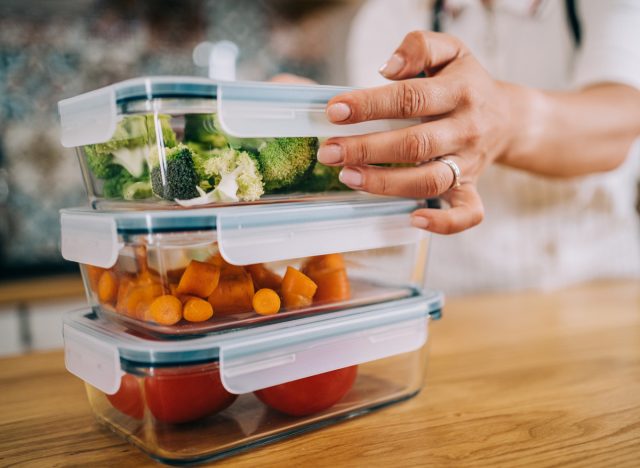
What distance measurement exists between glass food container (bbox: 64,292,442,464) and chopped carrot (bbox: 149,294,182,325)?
20 millimetres

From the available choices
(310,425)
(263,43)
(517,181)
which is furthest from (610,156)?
(263,43)

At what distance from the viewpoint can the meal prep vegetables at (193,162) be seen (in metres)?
0.53

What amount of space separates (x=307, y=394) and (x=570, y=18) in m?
1.05

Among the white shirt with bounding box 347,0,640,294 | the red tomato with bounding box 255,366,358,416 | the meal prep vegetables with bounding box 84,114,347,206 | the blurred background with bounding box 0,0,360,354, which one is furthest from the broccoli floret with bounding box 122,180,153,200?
the blurred background with bounding box 0,0,360,354

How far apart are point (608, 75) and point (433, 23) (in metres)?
0.42

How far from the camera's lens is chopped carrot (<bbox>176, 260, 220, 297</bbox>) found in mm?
541

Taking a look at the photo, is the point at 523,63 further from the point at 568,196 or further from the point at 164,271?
the point at 164,271

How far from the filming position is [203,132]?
551 mm

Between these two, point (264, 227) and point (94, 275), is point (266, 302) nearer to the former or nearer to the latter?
point (264, 227)

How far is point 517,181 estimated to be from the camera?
4.72 ft

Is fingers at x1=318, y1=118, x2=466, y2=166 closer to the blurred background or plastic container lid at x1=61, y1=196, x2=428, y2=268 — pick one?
plastic container lid at x1=61, y1=196, x2=428, y2=268

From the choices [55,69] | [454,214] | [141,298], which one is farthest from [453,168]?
[55,69]

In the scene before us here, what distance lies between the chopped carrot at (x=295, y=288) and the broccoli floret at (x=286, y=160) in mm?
89

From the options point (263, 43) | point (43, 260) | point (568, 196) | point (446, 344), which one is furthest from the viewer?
point (263, 43)
